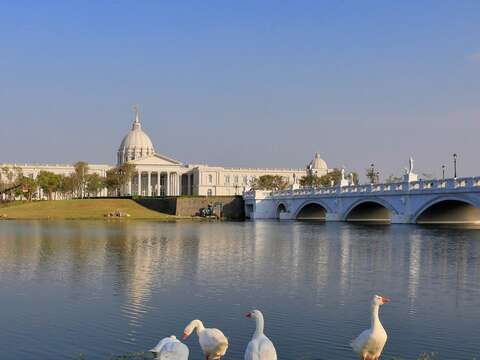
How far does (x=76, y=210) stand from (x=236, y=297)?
10316 centimetres

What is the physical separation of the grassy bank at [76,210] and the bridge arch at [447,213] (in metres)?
51.8

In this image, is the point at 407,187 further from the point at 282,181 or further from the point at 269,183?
the point at 282,181

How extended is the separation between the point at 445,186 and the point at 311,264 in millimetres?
38123

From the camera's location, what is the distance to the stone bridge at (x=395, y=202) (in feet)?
232

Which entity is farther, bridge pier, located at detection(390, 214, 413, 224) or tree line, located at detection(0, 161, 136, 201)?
tree line, located at detection(0, 161, 136, 201)

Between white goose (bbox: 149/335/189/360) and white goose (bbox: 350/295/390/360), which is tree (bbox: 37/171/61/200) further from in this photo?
white goose (bbox: 350/295/390/360)

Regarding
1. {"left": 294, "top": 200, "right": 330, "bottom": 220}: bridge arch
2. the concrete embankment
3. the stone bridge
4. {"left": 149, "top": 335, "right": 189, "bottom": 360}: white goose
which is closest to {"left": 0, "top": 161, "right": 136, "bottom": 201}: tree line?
the concrete embankment

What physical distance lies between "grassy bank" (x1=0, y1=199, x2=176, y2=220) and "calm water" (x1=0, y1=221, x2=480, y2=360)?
73.0 meters

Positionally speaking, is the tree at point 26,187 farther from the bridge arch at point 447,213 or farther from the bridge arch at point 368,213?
the bridge arch at point 447,213

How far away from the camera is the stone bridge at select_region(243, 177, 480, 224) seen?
70.8m

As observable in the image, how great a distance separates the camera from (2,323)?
70.1 feet

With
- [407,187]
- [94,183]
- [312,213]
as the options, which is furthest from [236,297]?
[94,183]

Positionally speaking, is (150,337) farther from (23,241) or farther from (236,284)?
(23,241)

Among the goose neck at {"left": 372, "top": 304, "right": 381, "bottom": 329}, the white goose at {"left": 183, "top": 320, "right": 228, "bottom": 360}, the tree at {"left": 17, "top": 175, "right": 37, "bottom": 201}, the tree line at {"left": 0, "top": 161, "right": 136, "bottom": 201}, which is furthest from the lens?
the tree line at {"left": 0, "top": 161, "right": 136, "bottom": 201}
